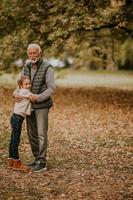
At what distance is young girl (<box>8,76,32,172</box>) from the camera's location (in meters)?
9.37

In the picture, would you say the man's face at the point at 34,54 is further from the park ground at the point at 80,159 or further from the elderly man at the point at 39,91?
the park ground at the point at 80,159

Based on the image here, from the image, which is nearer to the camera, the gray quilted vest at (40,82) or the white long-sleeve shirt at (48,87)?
the white long-sleeve shirt at (48,87)

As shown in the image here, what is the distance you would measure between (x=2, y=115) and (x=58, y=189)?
8.39 meters

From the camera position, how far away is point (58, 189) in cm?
850

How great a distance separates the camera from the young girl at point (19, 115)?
9.37 m

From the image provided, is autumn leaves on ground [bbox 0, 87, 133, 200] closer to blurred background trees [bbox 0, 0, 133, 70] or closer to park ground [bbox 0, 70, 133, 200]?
park ground [bbox 0, 70, 133, 200]

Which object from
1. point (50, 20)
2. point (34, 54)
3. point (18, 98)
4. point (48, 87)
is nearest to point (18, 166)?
point (18, 98)

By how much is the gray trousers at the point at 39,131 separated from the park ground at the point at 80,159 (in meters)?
0.37

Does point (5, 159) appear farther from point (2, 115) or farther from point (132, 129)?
point (2, 115)

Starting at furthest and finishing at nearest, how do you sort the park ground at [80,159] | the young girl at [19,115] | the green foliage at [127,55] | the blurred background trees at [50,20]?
the green foliage at [127,55] < the blurred background trees at [50,20] < the young girl at [19,115] < the park ground at [80,159]

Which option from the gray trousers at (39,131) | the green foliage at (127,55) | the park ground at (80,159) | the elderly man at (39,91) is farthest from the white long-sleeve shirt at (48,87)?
the green foliage at (127,55)

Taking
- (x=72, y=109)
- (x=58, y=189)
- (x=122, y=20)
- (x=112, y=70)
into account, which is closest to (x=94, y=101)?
(x=72, y=109)

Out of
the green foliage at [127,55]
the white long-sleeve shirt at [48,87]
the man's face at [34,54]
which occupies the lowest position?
the white long-sleeve shirt at [48,87]

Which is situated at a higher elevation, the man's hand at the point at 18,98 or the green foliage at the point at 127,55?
the green foliage at the point at 127,55
